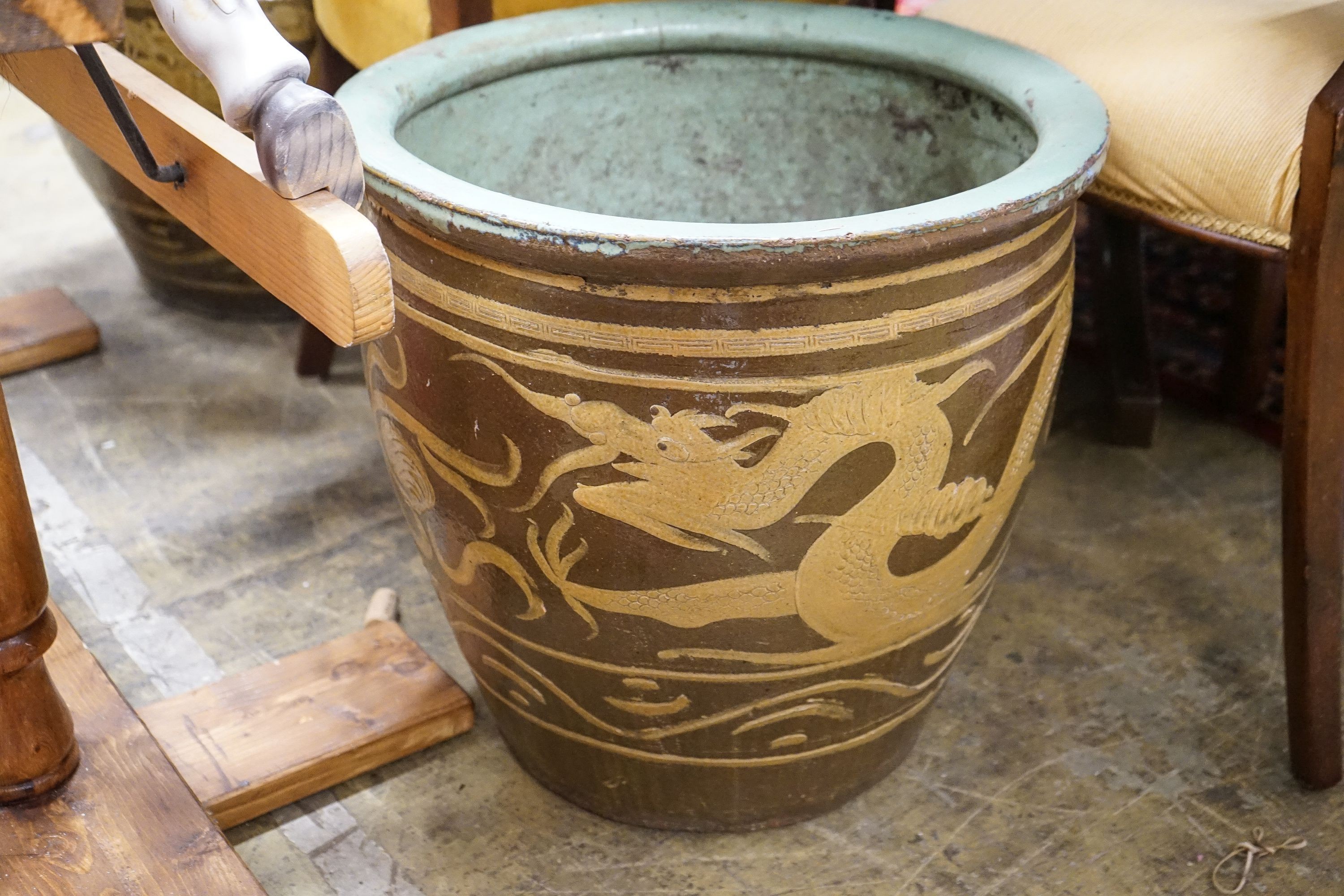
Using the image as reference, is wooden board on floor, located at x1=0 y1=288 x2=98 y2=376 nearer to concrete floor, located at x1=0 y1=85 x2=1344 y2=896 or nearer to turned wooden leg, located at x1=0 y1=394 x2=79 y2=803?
concrete floor, located at x1=0 y1=85 x2=1344 y2=896

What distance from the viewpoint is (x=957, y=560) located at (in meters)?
1.00

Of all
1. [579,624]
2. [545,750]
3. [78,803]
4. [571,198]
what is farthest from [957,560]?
[78,803]

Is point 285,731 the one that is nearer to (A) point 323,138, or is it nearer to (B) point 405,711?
(B) point 405,711

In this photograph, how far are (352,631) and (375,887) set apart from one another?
0.37 m

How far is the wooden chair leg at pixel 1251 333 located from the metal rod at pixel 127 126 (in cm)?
136

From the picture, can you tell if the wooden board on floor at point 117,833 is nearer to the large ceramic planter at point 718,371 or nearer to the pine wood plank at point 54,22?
the large ceramic planter at point 718,371

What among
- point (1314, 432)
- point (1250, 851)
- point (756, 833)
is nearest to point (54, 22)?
point (756, 833)

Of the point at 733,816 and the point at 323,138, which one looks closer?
the point at 323,138

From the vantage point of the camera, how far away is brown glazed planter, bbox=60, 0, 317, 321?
167cm

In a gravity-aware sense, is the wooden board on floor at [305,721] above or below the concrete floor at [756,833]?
above

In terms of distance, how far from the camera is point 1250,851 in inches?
44.1

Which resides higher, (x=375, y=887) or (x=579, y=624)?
(x=579, y=624)

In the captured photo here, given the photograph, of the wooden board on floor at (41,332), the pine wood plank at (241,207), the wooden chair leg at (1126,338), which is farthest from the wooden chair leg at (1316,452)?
the wooden board on floor at (41,332)

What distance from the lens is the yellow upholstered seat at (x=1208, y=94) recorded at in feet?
3.36
